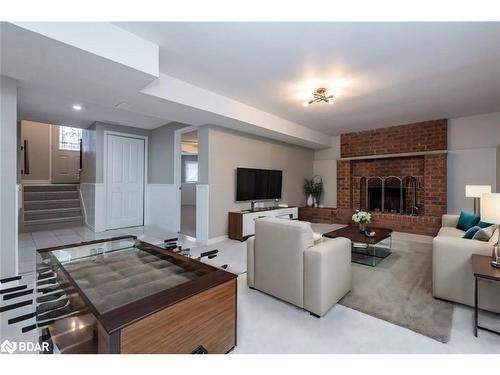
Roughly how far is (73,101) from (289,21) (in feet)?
12.4

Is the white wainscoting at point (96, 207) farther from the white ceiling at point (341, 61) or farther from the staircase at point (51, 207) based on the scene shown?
the white ceiling at point (341, 61)

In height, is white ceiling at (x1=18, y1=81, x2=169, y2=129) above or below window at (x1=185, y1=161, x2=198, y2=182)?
above

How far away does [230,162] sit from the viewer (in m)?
4.62

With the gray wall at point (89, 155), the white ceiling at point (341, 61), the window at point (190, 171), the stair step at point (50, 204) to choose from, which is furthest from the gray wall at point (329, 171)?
the stair step at point (50, 204)

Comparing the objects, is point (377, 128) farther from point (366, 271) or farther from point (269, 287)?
point (269, 287)

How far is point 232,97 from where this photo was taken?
12.0 feet

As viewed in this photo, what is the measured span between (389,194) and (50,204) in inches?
330

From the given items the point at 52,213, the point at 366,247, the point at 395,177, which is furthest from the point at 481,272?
the point at 52,213

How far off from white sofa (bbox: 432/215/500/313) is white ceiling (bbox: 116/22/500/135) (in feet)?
6.06

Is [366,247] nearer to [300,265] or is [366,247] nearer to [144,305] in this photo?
[300,265]

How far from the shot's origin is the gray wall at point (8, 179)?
93.4 inches

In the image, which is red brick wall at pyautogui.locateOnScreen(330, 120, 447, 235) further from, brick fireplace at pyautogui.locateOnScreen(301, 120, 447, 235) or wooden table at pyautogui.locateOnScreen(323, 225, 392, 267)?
wooden table at pyautogui.locateOnScreen(323, 225, 392, 267)

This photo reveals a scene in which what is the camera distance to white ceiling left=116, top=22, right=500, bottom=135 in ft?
6.66

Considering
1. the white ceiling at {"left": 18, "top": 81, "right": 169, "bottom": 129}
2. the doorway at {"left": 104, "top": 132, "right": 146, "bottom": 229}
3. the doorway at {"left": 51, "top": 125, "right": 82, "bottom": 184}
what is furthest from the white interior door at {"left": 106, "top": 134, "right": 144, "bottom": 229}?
the doorway at {"left": 51, "top": 125, "right": 82, "bottom": 184}
